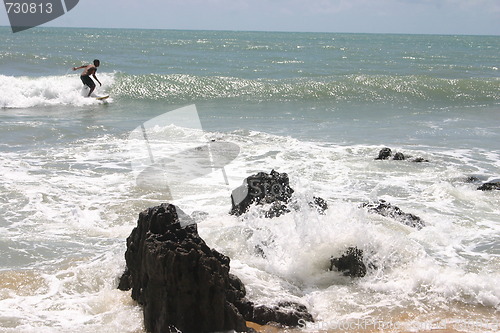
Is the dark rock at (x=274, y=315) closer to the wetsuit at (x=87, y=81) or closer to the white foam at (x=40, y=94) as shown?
the white foam at (x=40, y=94)

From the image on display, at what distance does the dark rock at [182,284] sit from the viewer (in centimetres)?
449

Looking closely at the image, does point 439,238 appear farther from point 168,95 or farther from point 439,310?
point 168,95

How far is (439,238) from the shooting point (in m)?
7.34

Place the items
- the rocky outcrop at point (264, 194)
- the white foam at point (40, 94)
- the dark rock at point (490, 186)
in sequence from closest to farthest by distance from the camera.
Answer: the rocky outcrop at point (264, 194) → the dark rock at point (490, 186) → the white foam at point (40, 94)

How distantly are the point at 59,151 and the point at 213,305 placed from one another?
27.8 ft

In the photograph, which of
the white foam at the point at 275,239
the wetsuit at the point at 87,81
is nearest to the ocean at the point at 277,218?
the white foam at the point at 275,239

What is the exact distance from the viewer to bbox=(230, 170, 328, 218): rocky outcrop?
7.50m

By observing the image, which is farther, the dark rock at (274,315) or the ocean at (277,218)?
the ocean at (277,218)

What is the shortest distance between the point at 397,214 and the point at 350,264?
1.96 meters

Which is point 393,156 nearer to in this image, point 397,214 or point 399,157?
point 399,157

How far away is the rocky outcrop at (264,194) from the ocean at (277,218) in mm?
282

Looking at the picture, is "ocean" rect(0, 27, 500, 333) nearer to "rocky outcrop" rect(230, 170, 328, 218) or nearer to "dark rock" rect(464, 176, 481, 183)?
"dark rock" rect(464, 176, 481, 183)

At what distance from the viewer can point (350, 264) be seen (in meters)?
6.07

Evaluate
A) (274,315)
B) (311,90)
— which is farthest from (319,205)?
(311,90)
